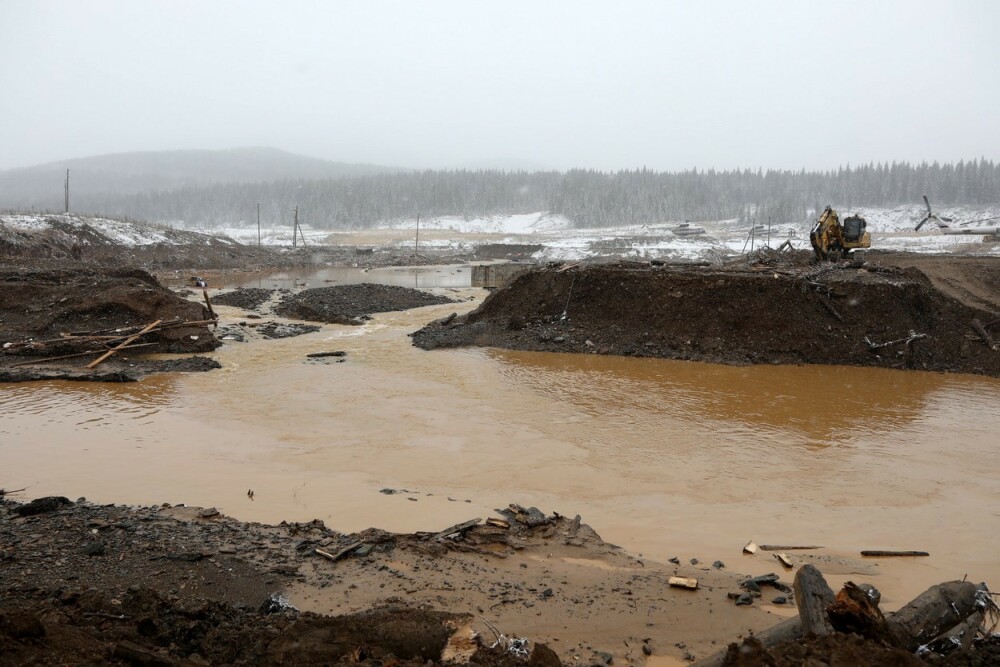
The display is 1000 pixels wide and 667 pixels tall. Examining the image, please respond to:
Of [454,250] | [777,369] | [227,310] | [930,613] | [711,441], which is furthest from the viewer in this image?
[454,250]

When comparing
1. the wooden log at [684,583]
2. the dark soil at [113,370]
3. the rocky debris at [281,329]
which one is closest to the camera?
the wooden log at [684,583]

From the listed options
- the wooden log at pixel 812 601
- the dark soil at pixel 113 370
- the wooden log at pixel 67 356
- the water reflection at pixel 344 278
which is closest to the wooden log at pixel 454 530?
the wooden log at pixel 812 601

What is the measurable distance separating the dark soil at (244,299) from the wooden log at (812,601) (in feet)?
82.2

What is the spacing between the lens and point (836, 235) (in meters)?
21.9

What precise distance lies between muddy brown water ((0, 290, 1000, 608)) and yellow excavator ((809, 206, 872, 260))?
25.9ft

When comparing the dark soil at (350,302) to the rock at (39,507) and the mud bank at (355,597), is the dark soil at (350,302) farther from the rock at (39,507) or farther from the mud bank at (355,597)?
the mud bank at (355,597)

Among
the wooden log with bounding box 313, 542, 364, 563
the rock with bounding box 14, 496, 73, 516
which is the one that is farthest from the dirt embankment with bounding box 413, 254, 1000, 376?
the wooden log with bounding box 313, 542, 364, 563

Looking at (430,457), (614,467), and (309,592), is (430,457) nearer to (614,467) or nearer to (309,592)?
(614,467)

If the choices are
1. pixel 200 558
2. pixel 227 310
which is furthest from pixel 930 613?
pixel 227 310

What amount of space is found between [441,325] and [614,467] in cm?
1244

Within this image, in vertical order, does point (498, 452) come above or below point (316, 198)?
below

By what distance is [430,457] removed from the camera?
9.25 meters

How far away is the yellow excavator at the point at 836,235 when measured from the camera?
71.2 ft

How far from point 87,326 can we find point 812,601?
18.3 metres
